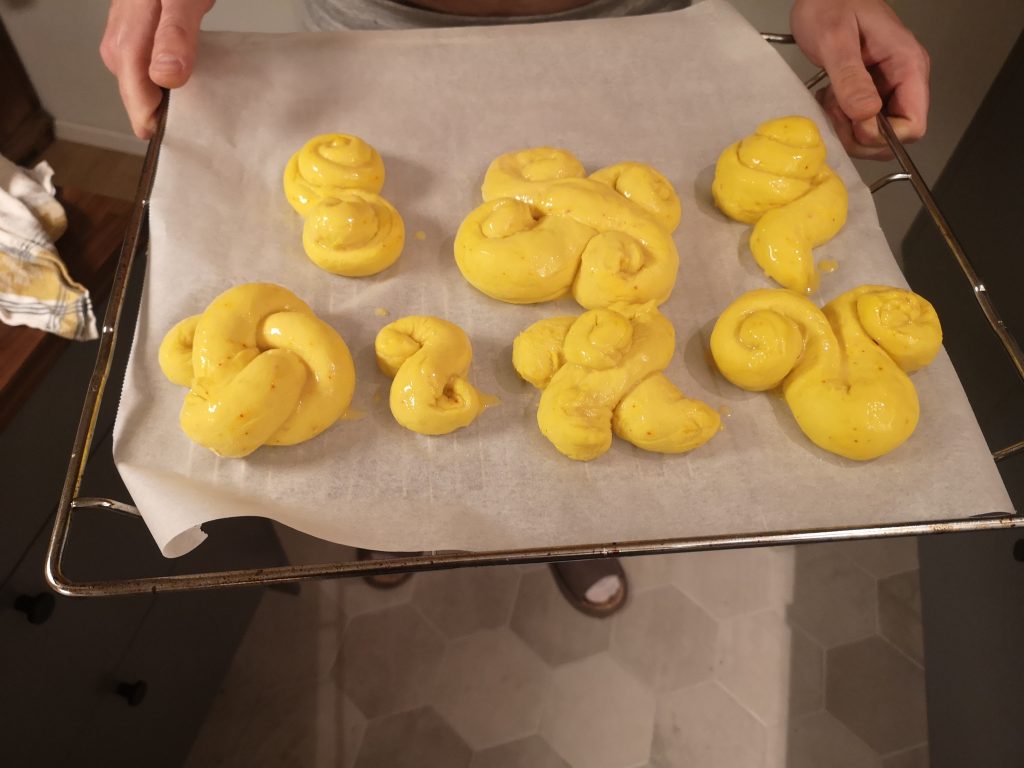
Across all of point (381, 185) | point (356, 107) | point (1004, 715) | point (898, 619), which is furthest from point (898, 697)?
point (356, 107)

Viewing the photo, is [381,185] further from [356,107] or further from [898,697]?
[898,697]

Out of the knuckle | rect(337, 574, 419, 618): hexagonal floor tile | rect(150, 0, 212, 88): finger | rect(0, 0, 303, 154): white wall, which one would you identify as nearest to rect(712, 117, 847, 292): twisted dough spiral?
rect(150, 0, 212, 88): finger

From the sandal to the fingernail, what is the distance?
1203mm

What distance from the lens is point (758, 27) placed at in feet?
5.69

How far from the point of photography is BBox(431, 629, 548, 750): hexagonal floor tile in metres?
1.56

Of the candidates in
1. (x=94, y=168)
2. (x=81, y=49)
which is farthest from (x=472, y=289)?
(x=94, y=168)

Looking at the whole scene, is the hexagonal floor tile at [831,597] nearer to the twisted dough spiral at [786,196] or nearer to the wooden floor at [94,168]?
the twisted dough spiral at [786,196]

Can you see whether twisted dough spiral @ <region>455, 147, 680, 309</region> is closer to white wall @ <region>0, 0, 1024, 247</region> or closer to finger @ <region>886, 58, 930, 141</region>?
finger @ <region>886, 58, 930, 141</region>

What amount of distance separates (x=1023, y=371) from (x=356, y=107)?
0.97m

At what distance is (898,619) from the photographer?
1721mm

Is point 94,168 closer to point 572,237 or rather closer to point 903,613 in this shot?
point 572,237

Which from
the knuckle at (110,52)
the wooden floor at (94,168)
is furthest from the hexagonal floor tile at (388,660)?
the wooden floor at (94,168)

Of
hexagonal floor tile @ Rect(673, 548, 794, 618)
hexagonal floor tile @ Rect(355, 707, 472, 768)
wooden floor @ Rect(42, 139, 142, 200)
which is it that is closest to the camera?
hexagonal floor tile @ Rect(355, 707, 472, 768)

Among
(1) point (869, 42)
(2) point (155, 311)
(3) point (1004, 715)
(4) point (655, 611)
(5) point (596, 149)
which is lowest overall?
(4) point (655, 611)
